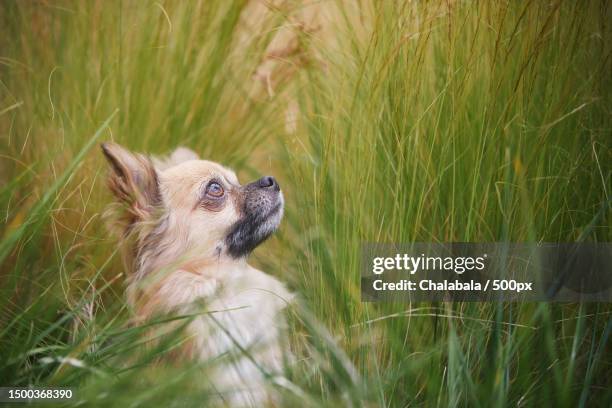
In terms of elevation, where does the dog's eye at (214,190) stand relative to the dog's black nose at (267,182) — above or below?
below

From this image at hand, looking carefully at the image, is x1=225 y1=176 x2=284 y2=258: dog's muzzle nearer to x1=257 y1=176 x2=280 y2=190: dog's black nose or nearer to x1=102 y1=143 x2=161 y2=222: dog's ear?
x1=257 y1=176 x2=280 y2=190: dog's black nose

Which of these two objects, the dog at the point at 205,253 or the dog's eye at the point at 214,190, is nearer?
the dog at the point at 205,253

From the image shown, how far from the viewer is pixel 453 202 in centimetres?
200

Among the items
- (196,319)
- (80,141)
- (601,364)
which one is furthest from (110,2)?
(601,364)

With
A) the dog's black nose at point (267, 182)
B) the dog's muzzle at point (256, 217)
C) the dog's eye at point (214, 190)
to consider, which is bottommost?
the dog's muzzle at point (256, 217)

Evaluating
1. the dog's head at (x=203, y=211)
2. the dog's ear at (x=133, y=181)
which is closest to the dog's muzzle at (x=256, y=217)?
the dog's head at (x=203, y=211)

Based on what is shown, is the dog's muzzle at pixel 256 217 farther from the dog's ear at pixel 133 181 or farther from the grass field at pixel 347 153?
the dog's ear at pixel 133 181

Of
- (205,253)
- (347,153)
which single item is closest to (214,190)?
(205,253)

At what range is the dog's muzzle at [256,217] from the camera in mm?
2037

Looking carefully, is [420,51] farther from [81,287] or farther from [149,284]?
[81,287]
